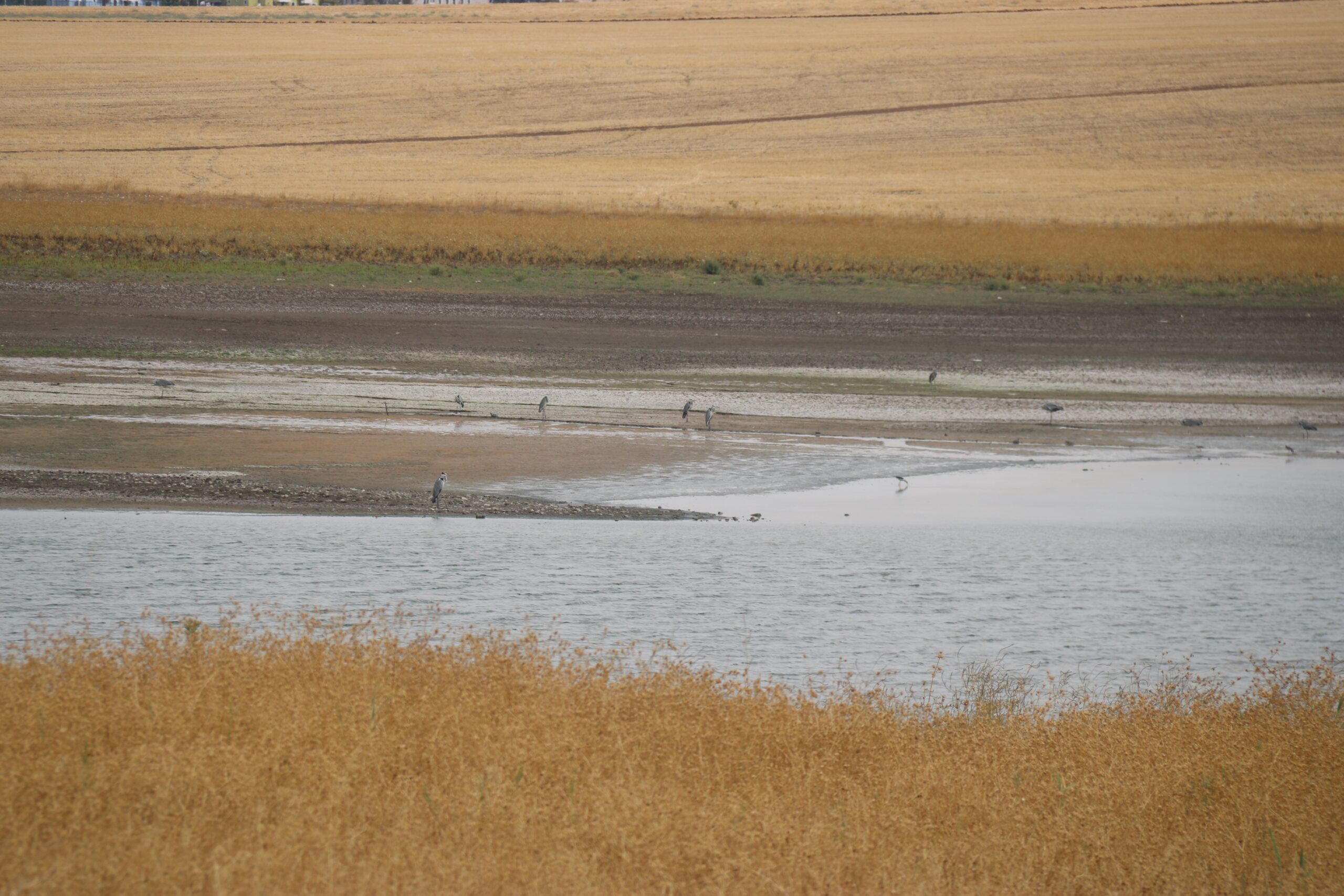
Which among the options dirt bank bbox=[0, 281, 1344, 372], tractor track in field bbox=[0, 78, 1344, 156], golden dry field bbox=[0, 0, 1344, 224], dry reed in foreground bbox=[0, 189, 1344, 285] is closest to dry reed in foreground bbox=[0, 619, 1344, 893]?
dirt bank bbox=[0, 281, 1344, 372]

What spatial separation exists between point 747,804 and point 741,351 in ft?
60.6

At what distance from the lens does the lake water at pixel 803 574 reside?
1020 centimetres

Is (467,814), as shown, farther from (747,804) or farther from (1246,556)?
A: (1246,556)

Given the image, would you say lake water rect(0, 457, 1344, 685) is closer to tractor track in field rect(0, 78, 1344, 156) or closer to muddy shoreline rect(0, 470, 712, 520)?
muddy shoreline rect(0, 470, 712, 520)

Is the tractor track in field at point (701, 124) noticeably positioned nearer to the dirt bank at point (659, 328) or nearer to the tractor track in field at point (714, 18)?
the tractor track in field at point (714, 18)

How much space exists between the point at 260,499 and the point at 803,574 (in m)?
5.64

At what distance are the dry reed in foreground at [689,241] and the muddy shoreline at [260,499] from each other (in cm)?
2067

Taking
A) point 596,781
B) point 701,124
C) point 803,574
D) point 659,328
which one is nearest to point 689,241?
point 659,328

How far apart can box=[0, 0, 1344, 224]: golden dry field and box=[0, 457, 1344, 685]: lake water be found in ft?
112

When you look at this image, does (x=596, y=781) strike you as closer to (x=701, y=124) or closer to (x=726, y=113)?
(x=701, y=124)

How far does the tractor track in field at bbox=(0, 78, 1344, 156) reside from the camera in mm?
61000

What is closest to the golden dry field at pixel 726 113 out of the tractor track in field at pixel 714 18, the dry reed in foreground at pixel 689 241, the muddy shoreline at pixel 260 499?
the tractor track in field at pixel 714 18

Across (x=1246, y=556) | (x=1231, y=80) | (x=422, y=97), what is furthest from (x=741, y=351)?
(x=1231, y=80)

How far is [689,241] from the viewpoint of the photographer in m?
38.3
